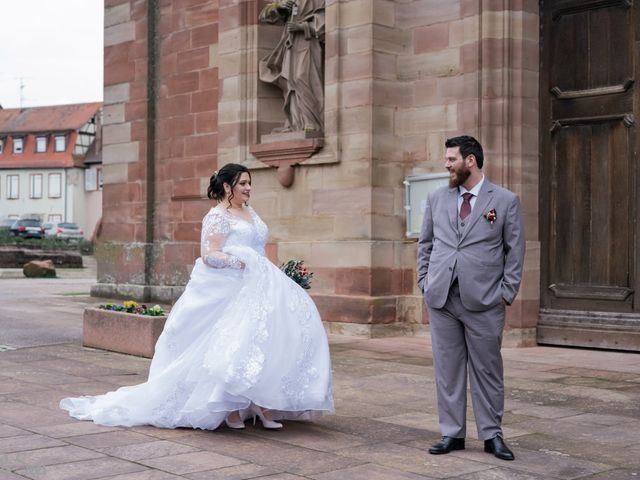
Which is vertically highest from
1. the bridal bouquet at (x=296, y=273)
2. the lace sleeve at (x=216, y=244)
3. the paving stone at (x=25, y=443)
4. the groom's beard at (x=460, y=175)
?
the groom's beard at (x=460, y=175)

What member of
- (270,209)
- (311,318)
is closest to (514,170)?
(270,209)

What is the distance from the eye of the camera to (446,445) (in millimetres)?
5648

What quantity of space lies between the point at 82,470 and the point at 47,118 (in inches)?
3217

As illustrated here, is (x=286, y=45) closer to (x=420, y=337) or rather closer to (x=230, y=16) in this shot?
(x=230, y=16)

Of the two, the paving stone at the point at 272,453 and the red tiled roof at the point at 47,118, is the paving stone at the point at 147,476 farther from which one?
the red tiled roof at the point at 47,118

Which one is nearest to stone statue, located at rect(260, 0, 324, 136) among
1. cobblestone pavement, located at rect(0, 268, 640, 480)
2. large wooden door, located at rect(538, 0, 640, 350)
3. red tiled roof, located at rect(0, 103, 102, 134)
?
large wooden door, located at rect(538, 0, 640, 350)

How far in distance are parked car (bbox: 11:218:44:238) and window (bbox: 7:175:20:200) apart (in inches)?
863

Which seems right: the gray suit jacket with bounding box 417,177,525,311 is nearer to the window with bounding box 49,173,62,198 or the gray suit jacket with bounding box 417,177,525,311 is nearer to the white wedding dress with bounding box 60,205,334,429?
the white wedding dress with bounding box 60,205,334,429

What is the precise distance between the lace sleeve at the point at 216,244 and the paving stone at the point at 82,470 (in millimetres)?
1716

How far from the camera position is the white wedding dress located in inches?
246

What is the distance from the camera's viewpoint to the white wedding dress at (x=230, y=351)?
20.5 ft

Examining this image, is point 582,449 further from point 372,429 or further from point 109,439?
point 109,439

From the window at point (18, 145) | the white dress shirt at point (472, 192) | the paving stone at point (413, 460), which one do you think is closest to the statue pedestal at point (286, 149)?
the white dress shirt at point (472, 192)

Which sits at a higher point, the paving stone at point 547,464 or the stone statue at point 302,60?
the stone statue at point 302,60
